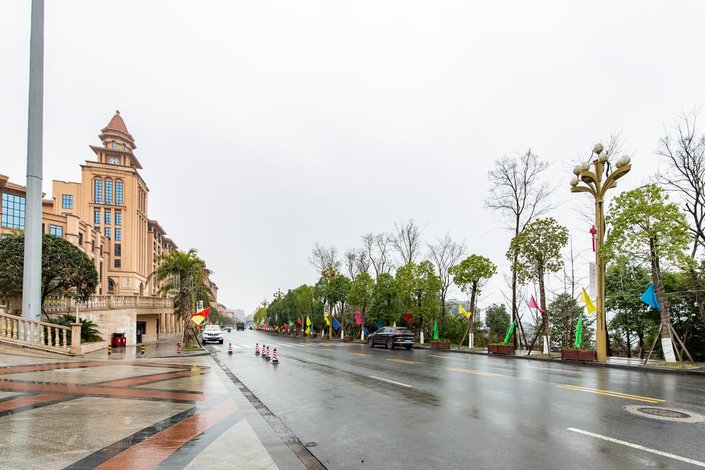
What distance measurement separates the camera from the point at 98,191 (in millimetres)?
73625

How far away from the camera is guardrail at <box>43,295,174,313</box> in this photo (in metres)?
28.3

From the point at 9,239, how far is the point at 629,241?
32.8 metres

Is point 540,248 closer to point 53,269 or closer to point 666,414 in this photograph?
point 666,414

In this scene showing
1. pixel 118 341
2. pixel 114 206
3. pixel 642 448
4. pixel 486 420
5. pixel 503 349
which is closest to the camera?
pixel 642 448

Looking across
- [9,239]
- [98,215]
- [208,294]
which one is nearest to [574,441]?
[9,239]

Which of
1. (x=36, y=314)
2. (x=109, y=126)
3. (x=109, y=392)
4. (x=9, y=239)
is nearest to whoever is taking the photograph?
(x=109, y=392)

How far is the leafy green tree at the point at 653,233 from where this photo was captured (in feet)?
58.7

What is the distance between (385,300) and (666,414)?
129ft

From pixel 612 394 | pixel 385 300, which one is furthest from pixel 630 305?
pixel 385 300

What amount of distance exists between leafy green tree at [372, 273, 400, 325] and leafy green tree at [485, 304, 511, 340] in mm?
12641

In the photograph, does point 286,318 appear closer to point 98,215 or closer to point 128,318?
point 98,215

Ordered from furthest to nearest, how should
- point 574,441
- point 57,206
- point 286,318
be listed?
point 286,318
point 57,206
point 574,441

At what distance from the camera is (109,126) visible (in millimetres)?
78875

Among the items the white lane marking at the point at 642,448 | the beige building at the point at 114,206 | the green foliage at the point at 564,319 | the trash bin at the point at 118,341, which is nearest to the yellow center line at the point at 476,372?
→ the white lane marking at the point at 642,448
